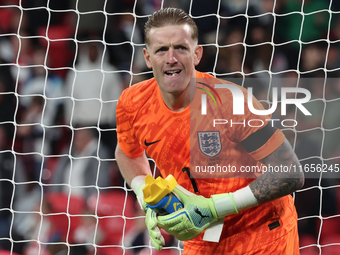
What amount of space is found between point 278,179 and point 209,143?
0.73 feet

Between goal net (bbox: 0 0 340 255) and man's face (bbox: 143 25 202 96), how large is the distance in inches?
44.6

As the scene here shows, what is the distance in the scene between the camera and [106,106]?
2242 mm

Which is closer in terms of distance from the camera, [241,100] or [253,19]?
[241,100]

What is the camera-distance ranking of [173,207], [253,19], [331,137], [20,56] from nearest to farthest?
[173,207] < [331,137] < [253,19] < [20,56]

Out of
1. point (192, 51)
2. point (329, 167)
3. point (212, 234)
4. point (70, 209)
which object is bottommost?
point (70, 209)

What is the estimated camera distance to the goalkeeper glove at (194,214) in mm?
945

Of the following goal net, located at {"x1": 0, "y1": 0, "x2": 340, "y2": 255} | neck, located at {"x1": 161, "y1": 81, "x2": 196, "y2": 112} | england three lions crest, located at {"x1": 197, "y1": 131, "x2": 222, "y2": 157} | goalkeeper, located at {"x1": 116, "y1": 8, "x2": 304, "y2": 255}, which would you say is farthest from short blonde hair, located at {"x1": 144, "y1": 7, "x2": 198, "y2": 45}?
goal net, located at {"x1": 0, "y1": 0, "x2": 340, "y2": 255}

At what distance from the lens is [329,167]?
6.93 feet

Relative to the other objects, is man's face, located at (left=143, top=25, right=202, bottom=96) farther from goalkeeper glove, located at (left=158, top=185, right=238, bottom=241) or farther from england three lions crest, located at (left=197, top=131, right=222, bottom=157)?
goalkeeper glove, located at (left=158, top=185, right=238, bottom=241)

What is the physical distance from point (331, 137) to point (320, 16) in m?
0.80

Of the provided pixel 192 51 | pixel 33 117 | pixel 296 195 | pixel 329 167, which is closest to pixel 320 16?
pixel 329 167

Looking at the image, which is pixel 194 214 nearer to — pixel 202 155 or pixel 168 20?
pixel 202 155

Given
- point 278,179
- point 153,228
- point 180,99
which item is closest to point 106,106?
point 180,99

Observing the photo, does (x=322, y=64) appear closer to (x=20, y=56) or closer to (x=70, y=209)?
(x=70, y=209)
